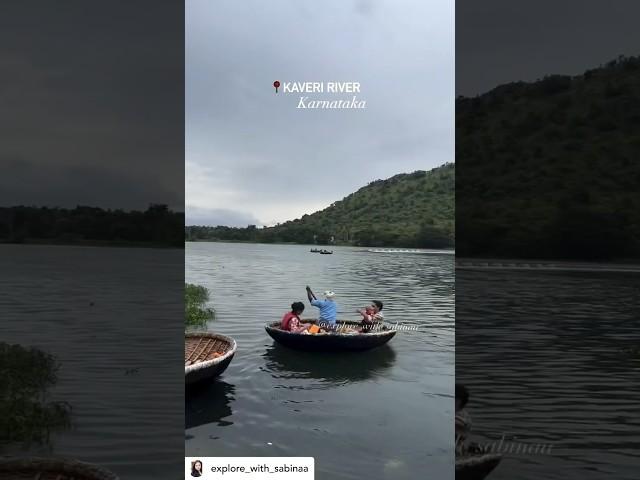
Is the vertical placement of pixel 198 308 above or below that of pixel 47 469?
above

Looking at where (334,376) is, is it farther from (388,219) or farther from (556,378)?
(556,378)

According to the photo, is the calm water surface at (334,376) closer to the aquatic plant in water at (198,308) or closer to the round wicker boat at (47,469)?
the aquatic plant in water at (198,308)

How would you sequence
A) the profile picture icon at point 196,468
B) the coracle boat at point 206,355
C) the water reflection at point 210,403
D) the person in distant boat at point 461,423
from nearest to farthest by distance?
1. the profile picture icon at point 196,468
2. the person in distant boat at point 461,423
3. the water reflection at point 210,403
4. the coracle boat at point 206,355

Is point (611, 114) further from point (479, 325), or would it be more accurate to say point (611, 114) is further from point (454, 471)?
point (454, 471)

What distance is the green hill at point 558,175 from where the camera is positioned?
3722 cm

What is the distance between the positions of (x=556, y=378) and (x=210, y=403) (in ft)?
25.5

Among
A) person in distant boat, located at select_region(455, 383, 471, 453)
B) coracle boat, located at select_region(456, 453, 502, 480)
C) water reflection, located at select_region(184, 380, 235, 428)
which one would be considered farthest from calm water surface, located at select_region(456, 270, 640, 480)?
water reflection, located at select_region(184, 380, 235, 428)

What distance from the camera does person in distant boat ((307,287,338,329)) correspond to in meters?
6.64

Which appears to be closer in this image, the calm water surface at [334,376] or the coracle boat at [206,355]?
the calm water surface at [334,376]

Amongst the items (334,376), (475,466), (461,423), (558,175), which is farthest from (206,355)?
(558,175)

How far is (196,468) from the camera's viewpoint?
467 cm

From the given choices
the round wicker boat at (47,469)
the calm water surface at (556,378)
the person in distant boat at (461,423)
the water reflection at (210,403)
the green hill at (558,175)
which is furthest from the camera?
the green hill at (558,175)

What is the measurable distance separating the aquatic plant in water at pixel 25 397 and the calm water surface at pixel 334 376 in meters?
1.94

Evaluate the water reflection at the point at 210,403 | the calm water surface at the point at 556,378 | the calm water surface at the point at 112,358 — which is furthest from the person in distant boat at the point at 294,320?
the calm water surface at the point at 556,378
